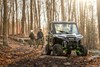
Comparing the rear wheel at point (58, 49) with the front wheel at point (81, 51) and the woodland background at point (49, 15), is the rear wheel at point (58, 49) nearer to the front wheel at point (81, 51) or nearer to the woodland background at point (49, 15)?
the front wheel at point (81, 51)

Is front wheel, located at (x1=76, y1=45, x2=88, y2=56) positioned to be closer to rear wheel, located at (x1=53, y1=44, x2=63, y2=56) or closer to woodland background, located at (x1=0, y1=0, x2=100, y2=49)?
rear wheel, located at (x1=53, y1=44, x2=63, y2=56)

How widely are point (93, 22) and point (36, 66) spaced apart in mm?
68626

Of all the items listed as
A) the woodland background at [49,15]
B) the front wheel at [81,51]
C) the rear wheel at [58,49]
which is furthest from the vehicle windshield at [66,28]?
the woodland background at [49,15]

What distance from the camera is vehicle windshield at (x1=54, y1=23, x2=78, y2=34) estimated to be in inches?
711

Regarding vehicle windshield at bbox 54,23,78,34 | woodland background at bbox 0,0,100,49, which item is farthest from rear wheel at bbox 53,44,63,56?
woodland background at bbox 0,0,100,49

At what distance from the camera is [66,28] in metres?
18.3

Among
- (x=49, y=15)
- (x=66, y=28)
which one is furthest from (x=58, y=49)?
(x=49, y=15)

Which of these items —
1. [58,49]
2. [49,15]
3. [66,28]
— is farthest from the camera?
[49,15]

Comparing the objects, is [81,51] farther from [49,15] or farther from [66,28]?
[49,15]

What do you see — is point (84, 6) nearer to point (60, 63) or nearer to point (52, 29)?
point (52, 29)

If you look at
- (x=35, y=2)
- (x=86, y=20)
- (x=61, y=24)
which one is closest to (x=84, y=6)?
(x=86, y=20)

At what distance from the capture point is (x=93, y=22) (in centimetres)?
8000

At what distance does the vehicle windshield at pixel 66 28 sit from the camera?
18062 millimetres

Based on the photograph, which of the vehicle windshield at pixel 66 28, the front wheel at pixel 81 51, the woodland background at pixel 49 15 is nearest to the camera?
the front wheel at pixel 81 51
